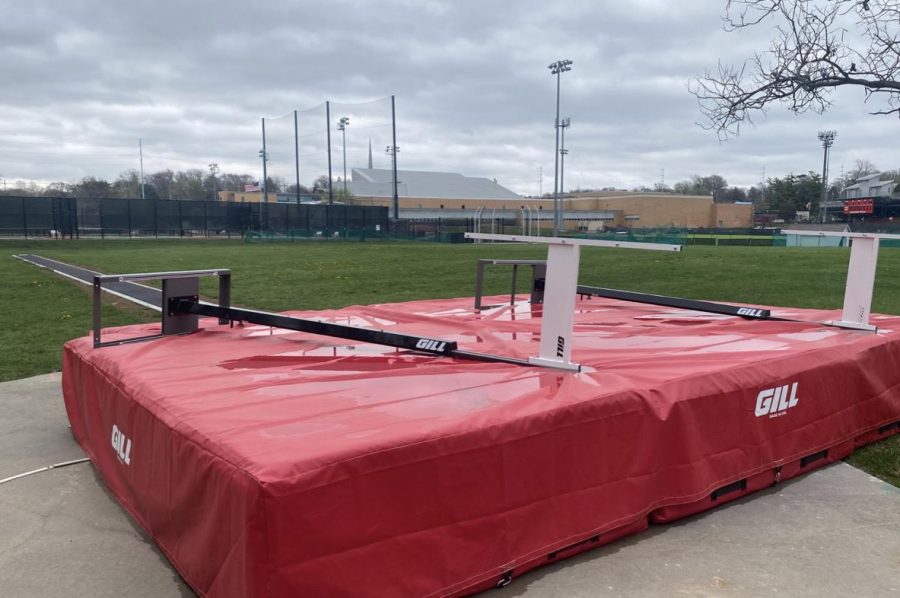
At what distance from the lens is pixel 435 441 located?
8.70ft

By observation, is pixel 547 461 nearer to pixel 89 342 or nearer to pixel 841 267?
pixel 89 342

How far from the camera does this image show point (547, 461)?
2996mm

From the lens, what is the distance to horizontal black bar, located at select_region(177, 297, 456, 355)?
4307 mm

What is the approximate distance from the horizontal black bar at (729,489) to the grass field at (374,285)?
1.18 metres

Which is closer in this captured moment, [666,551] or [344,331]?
[666,551]

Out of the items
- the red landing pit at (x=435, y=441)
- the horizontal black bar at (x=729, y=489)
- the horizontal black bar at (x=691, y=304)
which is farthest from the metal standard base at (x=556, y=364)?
the horizontal black bar at (x=691, y=304)

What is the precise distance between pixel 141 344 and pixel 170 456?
6.54 ft

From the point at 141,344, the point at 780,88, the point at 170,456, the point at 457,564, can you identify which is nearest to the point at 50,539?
the point at 170,456

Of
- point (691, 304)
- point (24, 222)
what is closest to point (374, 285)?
point (691, 304)

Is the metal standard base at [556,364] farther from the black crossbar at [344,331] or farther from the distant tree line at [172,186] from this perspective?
the distant tree line at [172,186]

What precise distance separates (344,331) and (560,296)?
1.58 meters

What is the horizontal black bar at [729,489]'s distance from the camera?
374 centimetres

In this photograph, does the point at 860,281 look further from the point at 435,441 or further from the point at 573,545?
the point at 435,441

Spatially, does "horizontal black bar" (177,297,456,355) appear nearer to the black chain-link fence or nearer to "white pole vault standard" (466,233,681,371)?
"white pole vault standard" (466,233,681,371)
